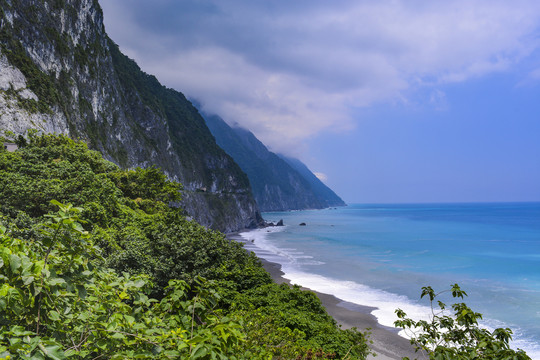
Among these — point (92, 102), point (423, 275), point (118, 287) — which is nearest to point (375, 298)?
point (423, 275)

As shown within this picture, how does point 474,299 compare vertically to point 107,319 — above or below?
below

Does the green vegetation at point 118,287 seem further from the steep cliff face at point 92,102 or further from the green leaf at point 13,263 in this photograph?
the steep cliff face at point 92,102

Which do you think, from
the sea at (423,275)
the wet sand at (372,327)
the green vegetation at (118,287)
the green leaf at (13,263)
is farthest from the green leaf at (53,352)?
the sea at (423,275)

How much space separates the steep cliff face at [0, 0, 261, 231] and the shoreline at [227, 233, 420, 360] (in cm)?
3133

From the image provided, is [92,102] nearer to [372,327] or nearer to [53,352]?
[372,327]

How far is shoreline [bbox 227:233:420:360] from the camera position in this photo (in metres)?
15.2

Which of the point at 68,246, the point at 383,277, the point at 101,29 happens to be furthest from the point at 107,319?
the point at 101,29

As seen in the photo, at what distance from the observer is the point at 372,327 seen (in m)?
18.2

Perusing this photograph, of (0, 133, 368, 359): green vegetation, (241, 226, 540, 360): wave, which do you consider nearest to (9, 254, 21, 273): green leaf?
(0, 133, 368, 359): green vegetation

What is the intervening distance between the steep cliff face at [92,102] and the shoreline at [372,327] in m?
31.3

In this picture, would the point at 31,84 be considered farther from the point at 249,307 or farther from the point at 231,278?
the point at 249,307

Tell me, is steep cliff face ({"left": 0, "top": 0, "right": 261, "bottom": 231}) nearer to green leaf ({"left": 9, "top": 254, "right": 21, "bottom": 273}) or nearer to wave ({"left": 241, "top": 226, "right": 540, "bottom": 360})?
wave ({"left": 241, "top": 226, "right": 540, "bottom": 360})

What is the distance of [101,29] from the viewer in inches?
2408

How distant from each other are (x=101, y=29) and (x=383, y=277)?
228 ft
